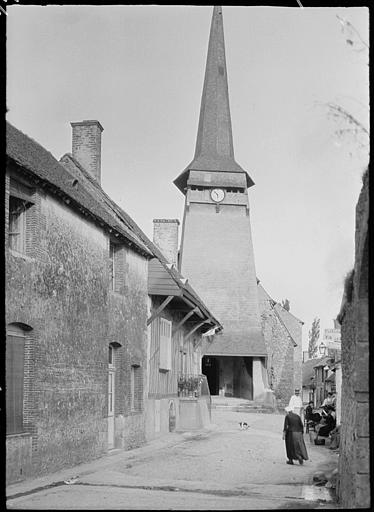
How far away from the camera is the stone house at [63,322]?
1220 cm

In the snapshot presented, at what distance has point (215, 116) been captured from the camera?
51.3 m

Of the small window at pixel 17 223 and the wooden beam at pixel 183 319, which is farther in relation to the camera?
the wooden beam at pixel 183 319

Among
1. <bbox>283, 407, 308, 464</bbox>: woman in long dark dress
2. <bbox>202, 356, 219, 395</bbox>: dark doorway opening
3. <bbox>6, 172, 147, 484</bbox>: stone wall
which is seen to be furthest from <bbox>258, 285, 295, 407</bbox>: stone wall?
<bbox>283, 407, 308, 464</bbox>: woman in long dark dress

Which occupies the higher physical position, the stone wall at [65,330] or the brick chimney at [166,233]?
the brick chimney at [166,233]

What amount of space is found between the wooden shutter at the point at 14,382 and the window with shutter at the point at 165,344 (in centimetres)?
1118

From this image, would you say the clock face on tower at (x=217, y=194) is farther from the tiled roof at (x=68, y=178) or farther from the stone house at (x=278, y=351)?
the tiled roof at (x=68, y=178)

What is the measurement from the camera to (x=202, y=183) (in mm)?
48812

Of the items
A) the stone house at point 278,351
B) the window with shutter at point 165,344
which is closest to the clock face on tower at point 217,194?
the stone house at point 278,351

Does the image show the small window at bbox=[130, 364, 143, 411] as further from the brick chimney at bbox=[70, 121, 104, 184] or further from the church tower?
the church tower

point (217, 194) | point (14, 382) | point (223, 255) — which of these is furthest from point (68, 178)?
point (217, 194)

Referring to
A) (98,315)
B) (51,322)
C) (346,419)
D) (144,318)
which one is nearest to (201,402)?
(144,318)

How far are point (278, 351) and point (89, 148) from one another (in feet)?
103

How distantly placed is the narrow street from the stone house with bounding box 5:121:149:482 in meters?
0.65

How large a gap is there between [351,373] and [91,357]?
8210 mm
